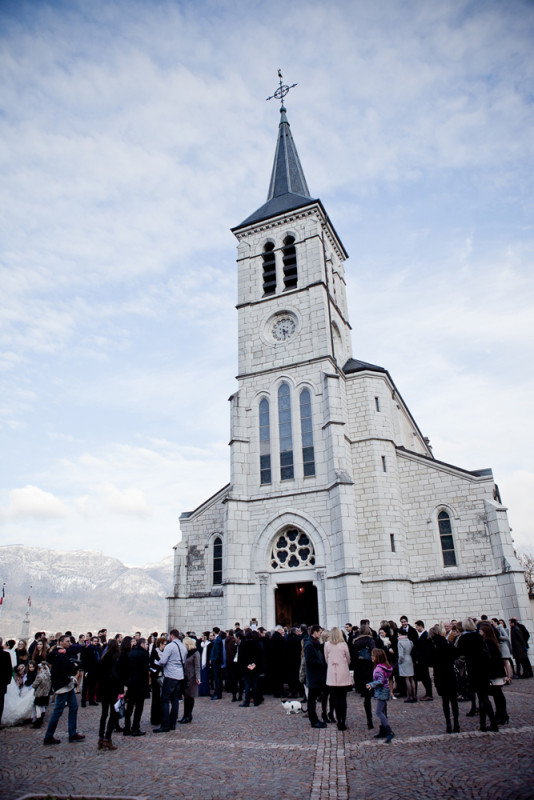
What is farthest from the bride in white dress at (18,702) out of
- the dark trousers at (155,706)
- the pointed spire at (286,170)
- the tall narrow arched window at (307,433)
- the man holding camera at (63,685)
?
the pointed spire at (286,170)

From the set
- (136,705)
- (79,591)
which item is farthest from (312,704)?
(79,591)

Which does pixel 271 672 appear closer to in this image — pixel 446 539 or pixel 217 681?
pixel 217 681

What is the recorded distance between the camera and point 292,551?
68.9 feet

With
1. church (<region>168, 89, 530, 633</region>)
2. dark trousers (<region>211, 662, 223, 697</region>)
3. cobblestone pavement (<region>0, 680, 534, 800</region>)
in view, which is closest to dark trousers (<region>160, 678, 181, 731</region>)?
cobblestone pavement (<region>0, 680, 534, 800</region>)

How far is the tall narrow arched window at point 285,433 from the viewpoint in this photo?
73.3 ft

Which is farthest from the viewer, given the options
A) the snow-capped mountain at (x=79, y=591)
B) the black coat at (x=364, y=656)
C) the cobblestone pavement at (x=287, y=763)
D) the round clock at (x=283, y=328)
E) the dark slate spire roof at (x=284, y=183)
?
the snow-capped mountain at (x=79, y=591)

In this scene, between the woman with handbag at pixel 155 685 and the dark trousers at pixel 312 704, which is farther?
the woman with handbag at pixel 155 685

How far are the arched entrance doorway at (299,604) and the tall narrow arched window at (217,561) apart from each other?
2987mm

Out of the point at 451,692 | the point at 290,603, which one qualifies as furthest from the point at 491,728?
the point at 290,603

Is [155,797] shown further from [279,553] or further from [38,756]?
[279,553]

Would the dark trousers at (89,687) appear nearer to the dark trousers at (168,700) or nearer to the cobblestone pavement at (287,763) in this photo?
the cobblestone pavement at (287,763)

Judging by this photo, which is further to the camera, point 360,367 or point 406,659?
point 360,367

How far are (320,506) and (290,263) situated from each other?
13.3 m

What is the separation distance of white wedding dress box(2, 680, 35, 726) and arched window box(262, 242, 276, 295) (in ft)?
68.2
